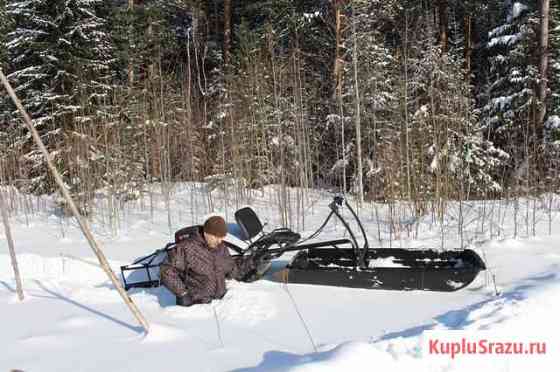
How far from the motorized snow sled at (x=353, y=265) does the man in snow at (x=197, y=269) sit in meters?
0.17

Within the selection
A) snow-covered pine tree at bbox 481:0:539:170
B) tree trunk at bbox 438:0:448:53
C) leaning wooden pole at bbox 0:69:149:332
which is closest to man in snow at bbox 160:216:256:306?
leaning wooden pole at bbox 0:69:149:332

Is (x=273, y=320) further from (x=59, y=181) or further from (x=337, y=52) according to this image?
(x=337, y=52)

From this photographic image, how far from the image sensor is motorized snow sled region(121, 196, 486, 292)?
13.1 ft

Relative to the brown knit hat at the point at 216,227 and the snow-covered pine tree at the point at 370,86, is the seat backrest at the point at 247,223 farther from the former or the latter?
the snow-covered pine tree at the point at 370,86

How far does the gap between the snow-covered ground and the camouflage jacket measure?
0.15m

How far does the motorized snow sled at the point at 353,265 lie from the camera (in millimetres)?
3980

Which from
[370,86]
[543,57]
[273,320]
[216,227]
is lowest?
[273,320]

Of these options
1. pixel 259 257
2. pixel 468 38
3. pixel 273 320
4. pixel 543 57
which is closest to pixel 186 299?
pixel 273 320

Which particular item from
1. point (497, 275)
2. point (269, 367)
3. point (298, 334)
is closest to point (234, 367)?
point (269, 367)

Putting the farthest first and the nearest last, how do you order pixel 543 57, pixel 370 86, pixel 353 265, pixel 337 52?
pixel 543 57, pixel 337 52, pixel 370 86, pixel 353 265

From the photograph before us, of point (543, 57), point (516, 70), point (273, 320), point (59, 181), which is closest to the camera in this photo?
point (59, 181)

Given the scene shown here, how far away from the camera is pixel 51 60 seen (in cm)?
980

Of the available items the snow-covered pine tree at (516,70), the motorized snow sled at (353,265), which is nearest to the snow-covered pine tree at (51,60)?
the motorized snow sled at (353,265)

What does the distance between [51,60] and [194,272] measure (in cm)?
799
